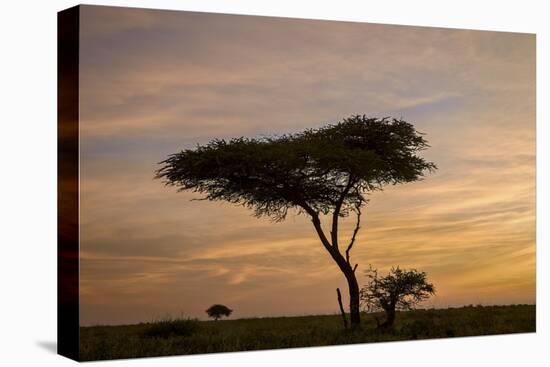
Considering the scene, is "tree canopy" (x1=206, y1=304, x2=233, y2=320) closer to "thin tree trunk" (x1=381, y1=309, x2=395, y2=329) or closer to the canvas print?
the canvas print

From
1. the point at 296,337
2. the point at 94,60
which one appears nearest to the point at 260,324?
the point at 296,337

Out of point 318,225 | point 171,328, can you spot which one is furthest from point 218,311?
point 318,225

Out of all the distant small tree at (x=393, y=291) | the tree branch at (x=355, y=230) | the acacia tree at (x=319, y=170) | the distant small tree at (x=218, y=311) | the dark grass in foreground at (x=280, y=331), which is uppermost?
the acacia tree at (x=319, y=170)

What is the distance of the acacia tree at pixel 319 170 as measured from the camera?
47.1 ft

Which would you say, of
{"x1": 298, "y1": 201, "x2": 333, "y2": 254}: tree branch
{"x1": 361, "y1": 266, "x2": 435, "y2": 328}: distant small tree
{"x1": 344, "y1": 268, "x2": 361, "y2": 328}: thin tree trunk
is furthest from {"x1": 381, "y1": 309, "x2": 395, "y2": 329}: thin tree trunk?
{"x1": 298, "y1": 201, "x2": 333, "y2": 254}: tree branch

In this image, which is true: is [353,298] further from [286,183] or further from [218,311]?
[218,311]

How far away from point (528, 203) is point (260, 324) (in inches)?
160

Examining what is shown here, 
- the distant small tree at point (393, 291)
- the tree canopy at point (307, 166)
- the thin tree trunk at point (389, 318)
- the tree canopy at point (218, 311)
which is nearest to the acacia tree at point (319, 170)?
the tree canopy at point (307, 166)

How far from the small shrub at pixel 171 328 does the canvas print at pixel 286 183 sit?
0.03 metres

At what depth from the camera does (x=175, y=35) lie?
13.8 metres

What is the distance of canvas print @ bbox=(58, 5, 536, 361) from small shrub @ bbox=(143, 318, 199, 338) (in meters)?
0.03

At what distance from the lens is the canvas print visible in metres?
13.4

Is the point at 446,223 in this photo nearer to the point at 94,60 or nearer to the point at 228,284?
the point at 228,284

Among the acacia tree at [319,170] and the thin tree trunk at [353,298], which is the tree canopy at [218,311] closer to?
the acacia tree at [319,170]
